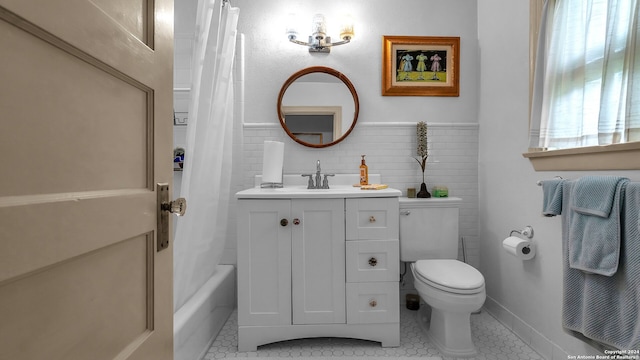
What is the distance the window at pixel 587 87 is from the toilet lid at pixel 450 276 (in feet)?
2.33

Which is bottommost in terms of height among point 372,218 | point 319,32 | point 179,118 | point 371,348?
point 371,348

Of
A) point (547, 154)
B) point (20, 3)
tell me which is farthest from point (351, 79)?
point (20, 3)

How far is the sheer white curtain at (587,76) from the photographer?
3.89 feet

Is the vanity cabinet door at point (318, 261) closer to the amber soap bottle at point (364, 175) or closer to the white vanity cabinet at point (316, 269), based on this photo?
the white vanity cabinet at point (316, 269)

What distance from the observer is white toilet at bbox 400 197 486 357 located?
1570mm

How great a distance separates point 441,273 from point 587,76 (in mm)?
1175

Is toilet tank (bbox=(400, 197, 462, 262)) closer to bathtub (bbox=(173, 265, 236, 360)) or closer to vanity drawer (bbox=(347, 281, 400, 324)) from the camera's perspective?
vanity drawer (bbox=(347, 281, 400, 324))

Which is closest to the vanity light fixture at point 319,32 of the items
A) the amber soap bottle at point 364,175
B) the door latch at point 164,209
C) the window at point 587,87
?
the amber soap bottle at point 364,175

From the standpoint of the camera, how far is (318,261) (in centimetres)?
169

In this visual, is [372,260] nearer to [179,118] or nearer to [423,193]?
[423,193]

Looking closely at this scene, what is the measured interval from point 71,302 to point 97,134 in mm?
288

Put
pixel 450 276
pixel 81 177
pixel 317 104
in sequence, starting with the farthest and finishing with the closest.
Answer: pixel 317 104
pixel 450 276
pixel 81 177

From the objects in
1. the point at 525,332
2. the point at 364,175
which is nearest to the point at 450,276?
the point at 525,332

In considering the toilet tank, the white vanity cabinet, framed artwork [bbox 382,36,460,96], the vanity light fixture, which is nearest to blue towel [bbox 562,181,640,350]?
the toilet tank
